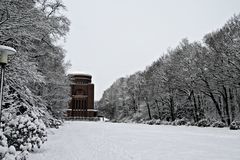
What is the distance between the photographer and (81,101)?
257 feet

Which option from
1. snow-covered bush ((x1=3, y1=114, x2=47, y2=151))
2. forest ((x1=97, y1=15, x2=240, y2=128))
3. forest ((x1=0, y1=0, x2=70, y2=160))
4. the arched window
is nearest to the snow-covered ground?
snow-covered bush ((x1=3, y1=114, x2=47, y2=151))

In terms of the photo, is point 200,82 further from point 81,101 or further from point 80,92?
point 80,92

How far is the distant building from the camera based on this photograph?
77312 millimetres

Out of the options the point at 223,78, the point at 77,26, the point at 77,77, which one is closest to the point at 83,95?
the point at 77,77

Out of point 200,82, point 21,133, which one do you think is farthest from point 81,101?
point 21,133

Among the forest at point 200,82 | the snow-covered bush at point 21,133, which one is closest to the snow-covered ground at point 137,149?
the snow-covered bush at point 21,133

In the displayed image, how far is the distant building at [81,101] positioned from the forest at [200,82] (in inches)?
1090

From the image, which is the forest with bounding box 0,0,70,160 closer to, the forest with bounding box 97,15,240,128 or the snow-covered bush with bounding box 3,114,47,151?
the snow-covered bush with bounding box 3,114,47,151

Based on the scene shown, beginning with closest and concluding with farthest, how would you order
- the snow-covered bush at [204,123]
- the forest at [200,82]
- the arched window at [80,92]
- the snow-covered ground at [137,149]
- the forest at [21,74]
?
the forest at [21,74] → the snow-covered ground at [137,149] → the forest at [200,82] → the snow-covered bush at [204,123] → the arched window at [80,92]

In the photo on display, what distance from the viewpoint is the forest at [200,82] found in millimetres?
24062

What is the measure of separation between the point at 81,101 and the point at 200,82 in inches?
2095

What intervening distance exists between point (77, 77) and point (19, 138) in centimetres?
7370

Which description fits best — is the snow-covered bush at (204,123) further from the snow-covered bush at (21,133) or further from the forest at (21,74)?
the snow-covered bush at (21,133)

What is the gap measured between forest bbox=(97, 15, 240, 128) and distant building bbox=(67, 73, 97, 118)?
2768 centimetres
